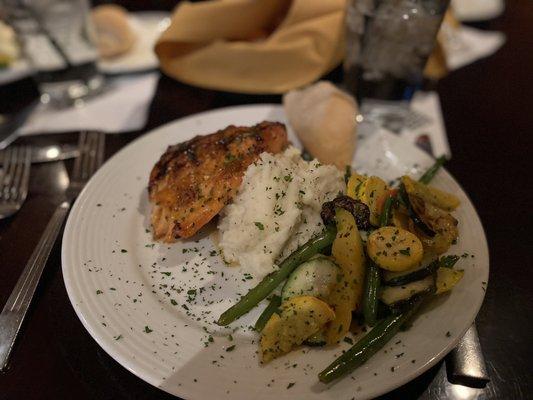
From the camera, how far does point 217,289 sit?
228 centimetres

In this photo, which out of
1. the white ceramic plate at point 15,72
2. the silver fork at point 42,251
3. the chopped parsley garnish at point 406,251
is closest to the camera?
the chopped parsley garnish at point 406,251

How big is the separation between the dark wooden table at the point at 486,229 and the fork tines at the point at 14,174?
0.20ft

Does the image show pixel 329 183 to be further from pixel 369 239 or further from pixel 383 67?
pixel 383 67

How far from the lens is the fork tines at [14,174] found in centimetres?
291

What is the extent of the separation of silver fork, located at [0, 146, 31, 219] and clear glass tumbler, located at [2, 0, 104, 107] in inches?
29.8

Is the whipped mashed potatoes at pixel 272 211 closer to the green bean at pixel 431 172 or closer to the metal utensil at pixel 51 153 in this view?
the green bean at pixel 431 172

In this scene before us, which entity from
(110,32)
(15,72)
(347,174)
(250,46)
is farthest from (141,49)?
(347,174)

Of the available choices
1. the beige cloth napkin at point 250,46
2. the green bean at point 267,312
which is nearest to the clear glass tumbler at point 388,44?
the beige cloth napkin at point 250,46

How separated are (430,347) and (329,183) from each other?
3.34 feet

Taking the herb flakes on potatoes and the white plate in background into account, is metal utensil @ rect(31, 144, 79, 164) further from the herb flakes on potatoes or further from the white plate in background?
the white plate in background

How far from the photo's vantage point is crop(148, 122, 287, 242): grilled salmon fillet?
2416 mm

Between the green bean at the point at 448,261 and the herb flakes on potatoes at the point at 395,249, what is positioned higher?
the herb flakes on potatoes at the point at 395,249

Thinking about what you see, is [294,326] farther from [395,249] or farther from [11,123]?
[11,123]

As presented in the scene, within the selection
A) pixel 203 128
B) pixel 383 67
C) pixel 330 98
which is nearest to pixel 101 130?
pixel 203 128
